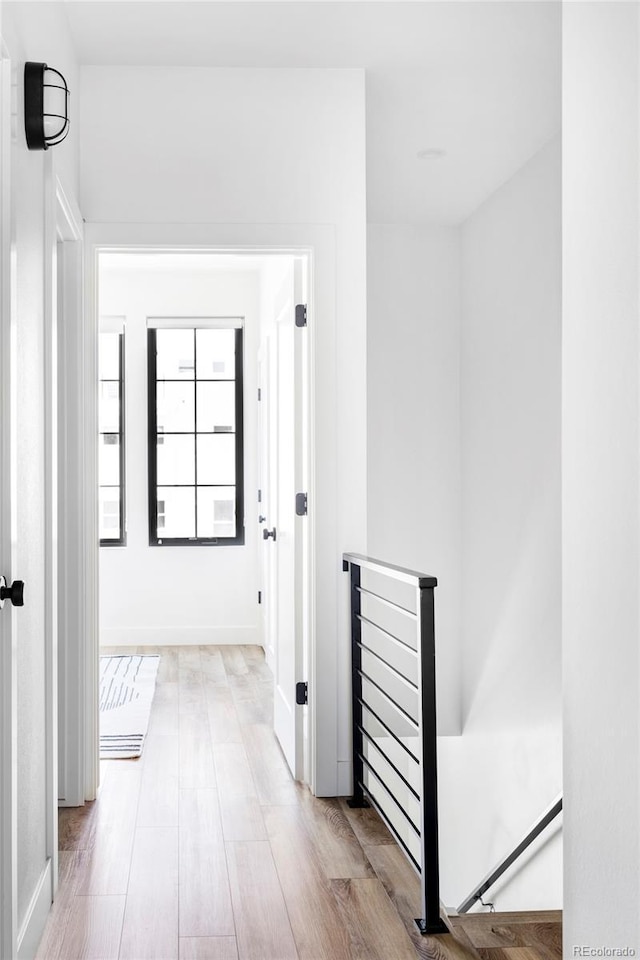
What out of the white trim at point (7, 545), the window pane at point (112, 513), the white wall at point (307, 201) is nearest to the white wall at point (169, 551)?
the window pane at point (112, 513)

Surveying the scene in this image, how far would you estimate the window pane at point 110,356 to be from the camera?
6566mm

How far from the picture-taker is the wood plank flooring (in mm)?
2182

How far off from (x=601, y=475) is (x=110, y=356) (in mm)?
5584

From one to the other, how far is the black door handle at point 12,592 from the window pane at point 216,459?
4.82m

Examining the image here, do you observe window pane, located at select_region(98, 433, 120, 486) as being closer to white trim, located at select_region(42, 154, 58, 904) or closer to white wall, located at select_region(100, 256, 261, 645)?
white wall, located at select_region(100, 256, 261, 645)

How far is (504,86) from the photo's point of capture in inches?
138

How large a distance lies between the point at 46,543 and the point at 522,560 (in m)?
2.74

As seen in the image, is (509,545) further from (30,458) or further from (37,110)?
(37,110)

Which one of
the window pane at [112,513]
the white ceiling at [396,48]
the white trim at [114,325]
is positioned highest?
the white ceiling at [396,48]

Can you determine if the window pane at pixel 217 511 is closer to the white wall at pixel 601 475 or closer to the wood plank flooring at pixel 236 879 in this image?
the wood plank flooring at pixel 236 879

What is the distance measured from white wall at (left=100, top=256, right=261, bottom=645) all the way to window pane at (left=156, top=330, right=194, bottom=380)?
0.39ft

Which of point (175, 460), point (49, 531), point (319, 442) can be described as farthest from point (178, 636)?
point (49, 531)

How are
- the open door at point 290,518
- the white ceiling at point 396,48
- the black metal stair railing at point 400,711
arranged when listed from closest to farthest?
the black metal stair railing at point 400,711, the white ceiling at point 396,48, the open door at point 290,518

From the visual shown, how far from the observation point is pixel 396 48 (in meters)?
3.16
